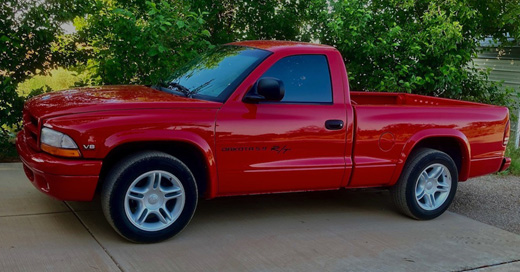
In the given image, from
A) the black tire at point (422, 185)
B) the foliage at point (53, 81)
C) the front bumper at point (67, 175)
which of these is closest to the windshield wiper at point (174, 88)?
the front bumper at point (67, 175)

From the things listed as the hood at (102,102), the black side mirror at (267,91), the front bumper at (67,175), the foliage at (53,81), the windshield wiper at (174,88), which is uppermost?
the black side mirror at (267,91)

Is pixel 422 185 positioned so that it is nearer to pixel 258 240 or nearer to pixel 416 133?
pixel 416 133

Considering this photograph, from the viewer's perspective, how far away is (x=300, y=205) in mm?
6383

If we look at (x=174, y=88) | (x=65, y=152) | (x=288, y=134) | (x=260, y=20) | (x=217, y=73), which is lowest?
(x=65, y=152)

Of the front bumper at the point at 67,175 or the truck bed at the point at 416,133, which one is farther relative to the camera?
the truck bed at the point at 416,133

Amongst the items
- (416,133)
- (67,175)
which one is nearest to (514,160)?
(416,133)

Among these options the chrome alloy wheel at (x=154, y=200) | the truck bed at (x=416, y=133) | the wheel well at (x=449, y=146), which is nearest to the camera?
the chrome alloy wheel at (x=154, y=200)

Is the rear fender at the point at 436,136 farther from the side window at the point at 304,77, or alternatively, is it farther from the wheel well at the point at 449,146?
the side window at the point at 304,77

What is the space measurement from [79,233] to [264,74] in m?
2.18

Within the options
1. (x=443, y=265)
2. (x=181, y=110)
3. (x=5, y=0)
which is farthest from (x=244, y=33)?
(x=443, y=265)

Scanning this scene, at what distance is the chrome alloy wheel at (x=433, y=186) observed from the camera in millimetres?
6113

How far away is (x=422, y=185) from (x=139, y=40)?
13.4 feet

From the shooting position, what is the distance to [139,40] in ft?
24.9

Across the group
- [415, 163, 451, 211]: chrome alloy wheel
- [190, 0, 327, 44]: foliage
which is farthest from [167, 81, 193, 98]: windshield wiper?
[190, 0, 327, 44]: foliage
